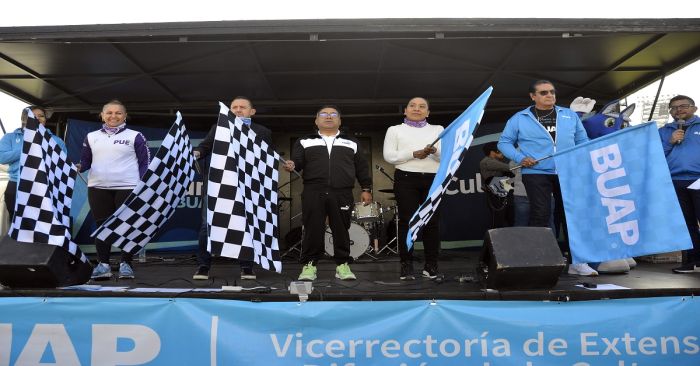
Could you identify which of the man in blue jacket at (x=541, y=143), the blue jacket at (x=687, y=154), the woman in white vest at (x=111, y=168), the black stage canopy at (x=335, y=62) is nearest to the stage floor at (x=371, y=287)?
the woman in white vest at (x=111, y=168)

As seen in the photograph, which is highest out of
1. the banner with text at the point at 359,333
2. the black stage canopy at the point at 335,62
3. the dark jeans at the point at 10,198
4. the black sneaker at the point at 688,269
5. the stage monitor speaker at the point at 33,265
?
the black stage canopy at the point at 335,62

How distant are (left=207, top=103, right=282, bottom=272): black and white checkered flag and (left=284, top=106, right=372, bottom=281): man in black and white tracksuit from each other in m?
0.30

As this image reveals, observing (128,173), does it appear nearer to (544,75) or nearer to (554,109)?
(554,109)

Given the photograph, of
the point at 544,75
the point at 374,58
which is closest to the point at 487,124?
the point at 544,75

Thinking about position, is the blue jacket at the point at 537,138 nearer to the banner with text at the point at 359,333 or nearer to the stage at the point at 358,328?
the stage at the point at 358,328

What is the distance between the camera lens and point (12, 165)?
4.66m

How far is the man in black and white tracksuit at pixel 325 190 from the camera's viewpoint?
3783 millimetres

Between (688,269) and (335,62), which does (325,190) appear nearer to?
(335,62)

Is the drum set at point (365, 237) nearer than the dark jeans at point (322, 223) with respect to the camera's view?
No

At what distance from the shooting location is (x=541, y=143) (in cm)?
383

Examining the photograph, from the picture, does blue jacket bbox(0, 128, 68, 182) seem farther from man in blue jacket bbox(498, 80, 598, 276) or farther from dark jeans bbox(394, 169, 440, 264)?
man in blue jacket bbox(498, 80, 598, 276)

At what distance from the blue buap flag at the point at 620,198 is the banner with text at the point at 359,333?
→ 1.38 feet

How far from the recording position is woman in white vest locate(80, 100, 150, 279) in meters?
3.90

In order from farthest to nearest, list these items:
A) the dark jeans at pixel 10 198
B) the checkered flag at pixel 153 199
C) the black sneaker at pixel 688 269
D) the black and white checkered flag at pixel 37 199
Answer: the dark jeans at pixel 10 198 < the black sneaker at pixel 688 269 < the checkered flag at pixel 153 199 < the black and white checkered flag at pixel 37 199
